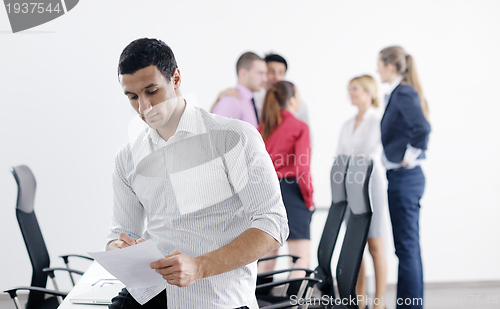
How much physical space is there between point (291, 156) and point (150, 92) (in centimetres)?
165

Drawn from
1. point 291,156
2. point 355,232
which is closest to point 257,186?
point 355,232

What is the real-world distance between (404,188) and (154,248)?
220cm

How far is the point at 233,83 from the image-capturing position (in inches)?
132

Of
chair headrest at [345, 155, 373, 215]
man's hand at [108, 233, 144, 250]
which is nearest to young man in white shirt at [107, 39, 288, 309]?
man's hand at [108, 233, 144, 250]

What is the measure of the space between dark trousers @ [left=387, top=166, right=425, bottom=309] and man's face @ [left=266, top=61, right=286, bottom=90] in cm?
127

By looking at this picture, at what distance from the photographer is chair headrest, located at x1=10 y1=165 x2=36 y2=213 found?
200 centimetres

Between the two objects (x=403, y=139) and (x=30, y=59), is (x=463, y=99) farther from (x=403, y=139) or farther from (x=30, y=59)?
(x=30, y=59)

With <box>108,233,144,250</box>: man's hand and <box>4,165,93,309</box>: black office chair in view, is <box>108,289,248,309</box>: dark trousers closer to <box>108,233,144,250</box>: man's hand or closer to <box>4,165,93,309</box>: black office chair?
<box>108,233,144,250</box>: man's hand

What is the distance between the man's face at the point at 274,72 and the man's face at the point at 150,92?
2.20 meters

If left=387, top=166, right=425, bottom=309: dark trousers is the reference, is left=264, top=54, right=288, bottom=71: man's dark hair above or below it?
above

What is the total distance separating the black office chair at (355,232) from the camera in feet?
5.13

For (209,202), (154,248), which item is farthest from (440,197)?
(154,248)

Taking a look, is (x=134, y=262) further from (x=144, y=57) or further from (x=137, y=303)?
(x=144, y=57)

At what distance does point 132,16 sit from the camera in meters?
3.29
